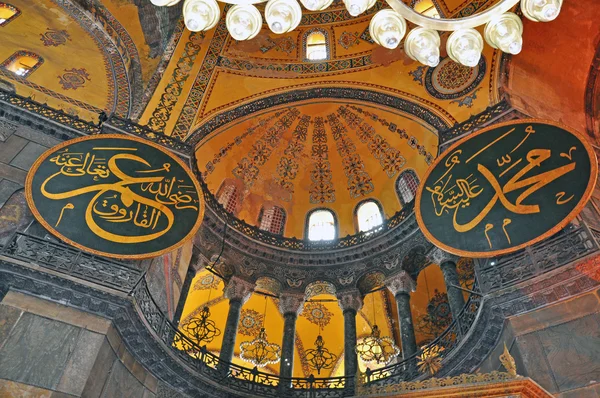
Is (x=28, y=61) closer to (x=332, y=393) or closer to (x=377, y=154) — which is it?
(x=377, y=154)

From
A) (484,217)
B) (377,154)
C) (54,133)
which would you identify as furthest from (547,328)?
(54,133)

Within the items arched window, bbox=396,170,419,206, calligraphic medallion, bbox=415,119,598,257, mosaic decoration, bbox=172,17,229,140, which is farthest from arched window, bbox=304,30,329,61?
calligraphic medallion, bbox=415,119,598,257

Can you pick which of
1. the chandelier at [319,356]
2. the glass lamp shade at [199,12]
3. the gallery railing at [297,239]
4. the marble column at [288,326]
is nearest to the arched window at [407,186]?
the gallery railing at [297,239]

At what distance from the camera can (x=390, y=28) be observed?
466 cm

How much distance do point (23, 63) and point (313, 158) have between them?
555 centimetres

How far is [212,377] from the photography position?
21.1 ft

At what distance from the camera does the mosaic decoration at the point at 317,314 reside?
32.7 ft

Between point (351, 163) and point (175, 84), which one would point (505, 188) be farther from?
point (175, 84)

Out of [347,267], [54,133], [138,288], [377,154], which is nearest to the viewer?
[138,288]

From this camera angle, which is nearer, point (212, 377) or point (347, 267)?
point (212, 377)

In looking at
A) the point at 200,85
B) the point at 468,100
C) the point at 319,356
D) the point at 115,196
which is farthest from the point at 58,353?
the point at 468,100

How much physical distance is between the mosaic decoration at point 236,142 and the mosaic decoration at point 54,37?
3568mm

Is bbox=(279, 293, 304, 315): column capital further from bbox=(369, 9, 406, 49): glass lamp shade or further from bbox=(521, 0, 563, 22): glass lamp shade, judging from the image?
bbox=(521, 0, 563, 22): glass lamp shade

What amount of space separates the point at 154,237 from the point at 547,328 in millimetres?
4537
